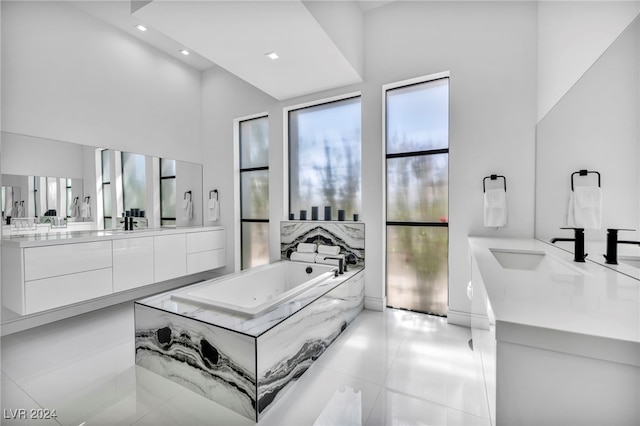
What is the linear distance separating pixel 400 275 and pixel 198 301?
224 centimetres

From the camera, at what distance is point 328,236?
3.53 meters

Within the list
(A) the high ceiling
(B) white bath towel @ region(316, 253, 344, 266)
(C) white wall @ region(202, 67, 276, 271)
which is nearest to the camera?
(A) the high ceiling

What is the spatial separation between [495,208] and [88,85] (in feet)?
15.4

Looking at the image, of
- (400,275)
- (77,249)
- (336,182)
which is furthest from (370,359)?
(77,249)

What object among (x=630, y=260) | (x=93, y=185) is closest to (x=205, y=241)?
(x=93, y=185)

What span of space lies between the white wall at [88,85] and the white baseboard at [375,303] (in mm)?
3549

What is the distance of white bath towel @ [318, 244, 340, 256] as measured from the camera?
3402mm

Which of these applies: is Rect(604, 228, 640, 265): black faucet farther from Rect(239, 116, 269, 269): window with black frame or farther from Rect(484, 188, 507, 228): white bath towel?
Rect(239, 116, 269, 269): window with black frame

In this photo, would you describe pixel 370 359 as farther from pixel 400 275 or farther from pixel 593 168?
pixel 593 168

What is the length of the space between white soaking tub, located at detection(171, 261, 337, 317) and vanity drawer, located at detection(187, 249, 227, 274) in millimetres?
1365

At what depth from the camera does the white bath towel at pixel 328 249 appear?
3.40m

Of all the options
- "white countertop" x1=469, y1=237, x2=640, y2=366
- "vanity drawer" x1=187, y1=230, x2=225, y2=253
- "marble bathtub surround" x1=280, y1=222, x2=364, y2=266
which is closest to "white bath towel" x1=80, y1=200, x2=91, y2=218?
"vanity drawer" x1=187, y1=230, x2=225, y2=253

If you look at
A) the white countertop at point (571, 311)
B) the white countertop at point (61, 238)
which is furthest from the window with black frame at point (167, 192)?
the white countertop at point (571, 311)

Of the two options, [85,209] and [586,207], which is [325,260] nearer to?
[586,207]
